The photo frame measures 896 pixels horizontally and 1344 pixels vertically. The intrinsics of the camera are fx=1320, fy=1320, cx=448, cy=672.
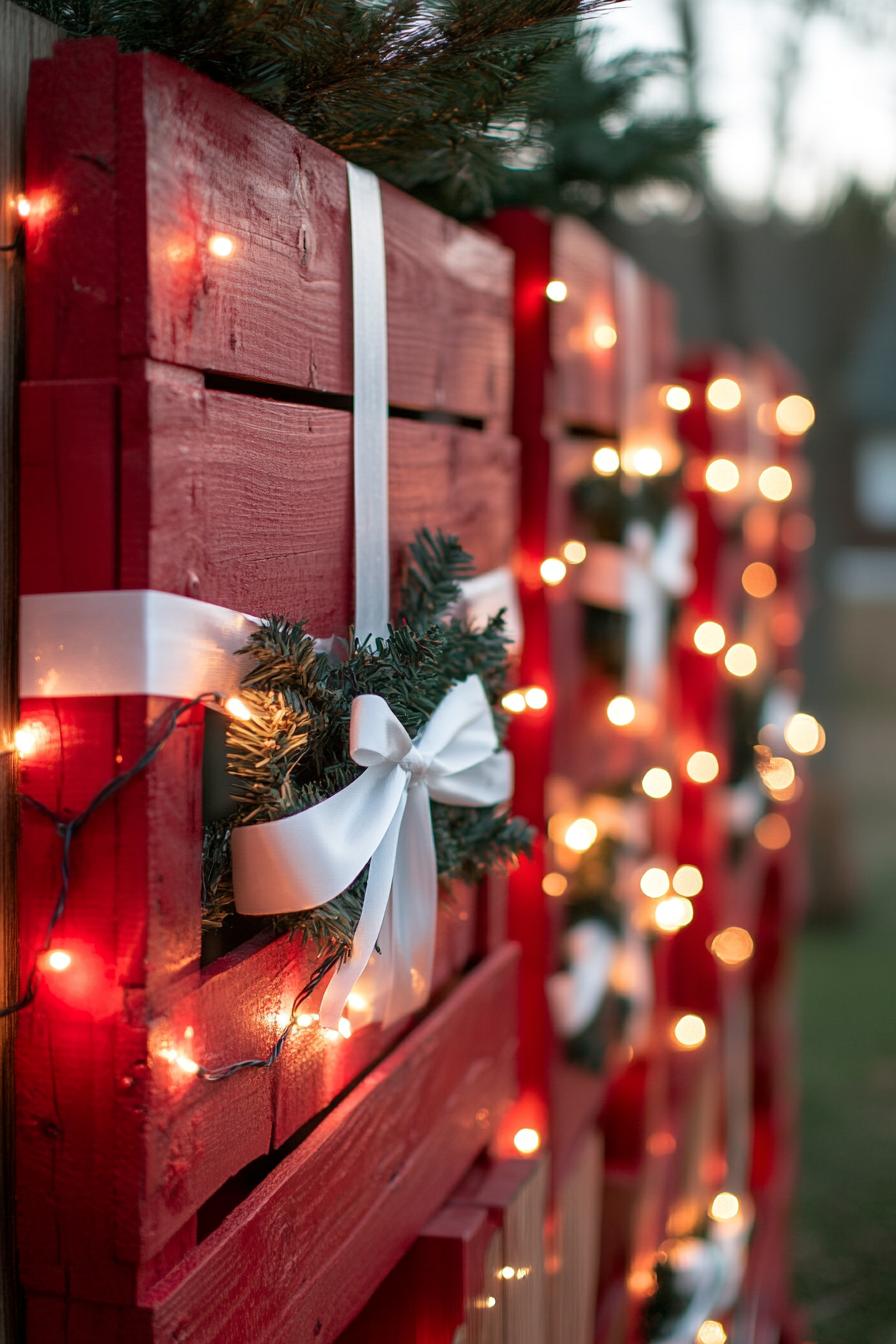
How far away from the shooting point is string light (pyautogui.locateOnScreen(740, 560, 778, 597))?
3.21 meters

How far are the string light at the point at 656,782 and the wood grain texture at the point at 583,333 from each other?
2.13 feet

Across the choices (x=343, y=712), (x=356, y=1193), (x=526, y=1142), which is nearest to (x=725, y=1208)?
(x=526, y=1142)

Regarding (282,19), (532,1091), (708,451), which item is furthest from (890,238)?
(282,19)

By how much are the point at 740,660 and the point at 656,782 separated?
661mm

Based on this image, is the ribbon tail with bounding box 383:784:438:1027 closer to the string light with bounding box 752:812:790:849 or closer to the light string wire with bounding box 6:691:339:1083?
the light string wire with bounding box 6:691:339:1083

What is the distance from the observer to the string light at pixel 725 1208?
296cm

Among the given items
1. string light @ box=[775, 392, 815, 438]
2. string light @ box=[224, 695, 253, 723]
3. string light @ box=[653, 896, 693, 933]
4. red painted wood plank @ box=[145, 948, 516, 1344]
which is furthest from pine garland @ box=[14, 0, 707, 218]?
string light @ box=[775, 392, 815, 438]

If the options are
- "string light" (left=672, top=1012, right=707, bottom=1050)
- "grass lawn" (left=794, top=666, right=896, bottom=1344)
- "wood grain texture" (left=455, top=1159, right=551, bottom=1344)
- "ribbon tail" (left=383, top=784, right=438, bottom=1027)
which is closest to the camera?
"ribbon tail" (left=383, top=784, right=438, bottom=1027)

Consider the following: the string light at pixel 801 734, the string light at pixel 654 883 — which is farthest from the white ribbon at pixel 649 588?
the string light at pixel 801 734

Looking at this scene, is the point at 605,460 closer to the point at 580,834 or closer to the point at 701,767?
the point at 580,834

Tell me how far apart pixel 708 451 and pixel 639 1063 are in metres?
1.25

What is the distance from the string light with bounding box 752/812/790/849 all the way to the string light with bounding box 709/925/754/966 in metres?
0.28

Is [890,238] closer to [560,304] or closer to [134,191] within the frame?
[560,304]

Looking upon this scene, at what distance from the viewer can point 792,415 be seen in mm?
3504
